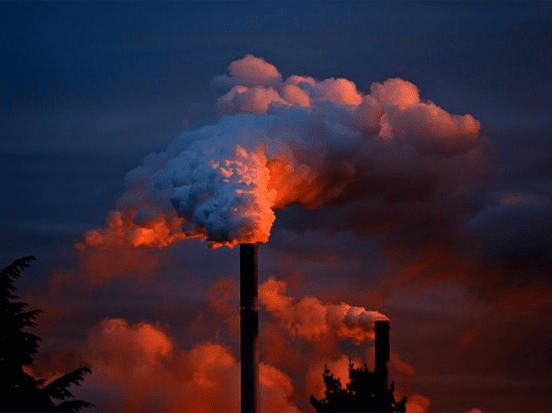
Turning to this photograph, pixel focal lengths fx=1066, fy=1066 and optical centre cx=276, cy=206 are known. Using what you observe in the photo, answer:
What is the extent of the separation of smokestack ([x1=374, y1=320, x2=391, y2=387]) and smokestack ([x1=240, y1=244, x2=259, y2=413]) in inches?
278

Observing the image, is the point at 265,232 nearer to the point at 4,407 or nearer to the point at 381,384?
the point at 381,384

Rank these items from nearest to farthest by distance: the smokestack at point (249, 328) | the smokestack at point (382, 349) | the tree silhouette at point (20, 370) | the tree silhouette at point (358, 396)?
the tree silhouette at point (20, 370)
the tree silhouette at point (358, 396)
the smokestack at point (249, 328)
the smokestack at point (382, 349)

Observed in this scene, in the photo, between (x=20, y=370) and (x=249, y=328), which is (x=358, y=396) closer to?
(x=249, y=328)

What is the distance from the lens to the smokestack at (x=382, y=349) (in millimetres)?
59562

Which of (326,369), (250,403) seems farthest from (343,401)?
(250,403)

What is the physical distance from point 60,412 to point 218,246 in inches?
1031

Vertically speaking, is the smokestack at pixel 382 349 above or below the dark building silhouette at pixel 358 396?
above

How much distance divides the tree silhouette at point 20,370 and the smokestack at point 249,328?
22342 mm

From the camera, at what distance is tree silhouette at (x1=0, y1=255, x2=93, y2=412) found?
31062 mm

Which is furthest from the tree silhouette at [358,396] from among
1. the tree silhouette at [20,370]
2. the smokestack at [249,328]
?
the tree silhouette at [20,370]

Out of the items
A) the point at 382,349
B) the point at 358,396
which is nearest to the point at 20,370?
the point at 358,396

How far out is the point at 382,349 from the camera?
6159 centimetres

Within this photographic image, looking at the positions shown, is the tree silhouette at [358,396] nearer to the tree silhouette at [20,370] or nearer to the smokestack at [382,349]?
the smokestack at [382,349]

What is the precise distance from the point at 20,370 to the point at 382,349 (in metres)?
32.0
